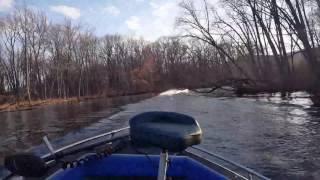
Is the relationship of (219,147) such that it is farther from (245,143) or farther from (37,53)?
(37,53)

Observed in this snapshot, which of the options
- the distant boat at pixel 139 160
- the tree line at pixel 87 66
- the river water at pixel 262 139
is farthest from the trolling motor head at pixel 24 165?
the tree line at pixel 87 66

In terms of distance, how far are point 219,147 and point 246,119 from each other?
713cm

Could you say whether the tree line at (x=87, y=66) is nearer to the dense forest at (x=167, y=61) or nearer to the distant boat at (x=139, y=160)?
the dense forest at (x=167, y=61)

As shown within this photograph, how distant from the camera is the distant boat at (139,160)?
2361 millimetres

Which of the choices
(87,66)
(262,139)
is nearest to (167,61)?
(87,66)

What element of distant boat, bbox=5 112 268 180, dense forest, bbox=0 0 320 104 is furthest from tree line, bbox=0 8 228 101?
distant boat, bbox=5 112 268 180

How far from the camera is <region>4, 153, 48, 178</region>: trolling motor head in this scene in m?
2.75

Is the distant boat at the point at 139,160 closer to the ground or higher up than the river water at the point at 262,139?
higher up

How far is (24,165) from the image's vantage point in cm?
277

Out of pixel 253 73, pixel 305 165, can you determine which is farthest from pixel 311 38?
→ pixel 305 165

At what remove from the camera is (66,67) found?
2438 inches

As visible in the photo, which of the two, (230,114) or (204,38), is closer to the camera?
(230,114)

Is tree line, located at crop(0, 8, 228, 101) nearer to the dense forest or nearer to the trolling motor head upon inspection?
the dense forest

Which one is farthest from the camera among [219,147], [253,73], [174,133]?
[253,73]
